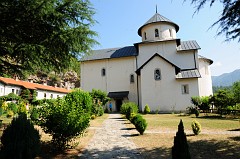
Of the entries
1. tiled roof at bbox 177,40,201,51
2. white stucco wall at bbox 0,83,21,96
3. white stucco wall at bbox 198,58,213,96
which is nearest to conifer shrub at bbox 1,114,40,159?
white stucco wall at bbox 198,58,213,96

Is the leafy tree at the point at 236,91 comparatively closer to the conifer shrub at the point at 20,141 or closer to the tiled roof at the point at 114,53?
the tiled roof at the point at 114,53

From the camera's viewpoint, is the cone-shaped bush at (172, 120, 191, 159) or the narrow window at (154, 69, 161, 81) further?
the narrow window at (154, 69, 161, 81)

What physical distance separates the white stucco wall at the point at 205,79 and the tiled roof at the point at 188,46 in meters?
2.31

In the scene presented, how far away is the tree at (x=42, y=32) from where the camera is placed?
761cm

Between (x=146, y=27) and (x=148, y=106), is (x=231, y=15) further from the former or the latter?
(x=146, y=27)

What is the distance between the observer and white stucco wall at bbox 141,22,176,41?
2933 cm

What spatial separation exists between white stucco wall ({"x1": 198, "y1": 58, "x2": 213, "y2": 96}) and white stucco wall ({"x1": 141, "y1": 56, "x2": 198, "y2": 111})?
11.4ft

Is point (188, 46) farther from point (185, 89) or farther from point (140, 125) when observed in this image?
point (140, 125)

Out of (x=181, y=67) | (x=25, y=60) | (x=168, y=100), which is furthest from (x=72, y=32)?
(x=181, y=67)

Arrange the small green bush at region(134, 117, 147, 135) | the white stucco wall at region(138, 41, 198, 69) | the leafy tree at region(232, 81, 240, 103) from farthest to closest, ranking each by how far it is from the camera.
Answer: the white stucco wall at region(138, 41, 198, 69) → the leafy tree at region(232, 81, 240, 103) → the small green bush at region(134, 117, 147, 135)

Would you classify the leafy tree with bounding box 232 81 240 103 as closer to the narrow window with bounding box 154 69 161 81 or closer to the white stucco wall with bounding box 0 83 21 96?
the narrow window with bounding box 154 69 161 81

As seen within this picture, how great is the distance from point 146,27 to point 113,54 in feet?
24.0

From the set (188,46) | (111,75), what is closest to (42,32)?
(111,75)

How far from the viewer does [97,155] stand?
6344 millimetres
